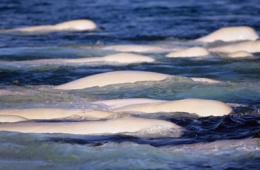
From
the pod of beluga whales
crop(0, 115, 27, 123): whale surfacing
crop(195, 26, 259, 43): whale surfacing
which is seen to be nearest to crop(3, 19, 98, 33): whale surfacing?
crop(195, 26, 259, 43): whale surfacing

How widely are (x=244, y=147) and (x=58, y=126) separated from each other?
2461 mm

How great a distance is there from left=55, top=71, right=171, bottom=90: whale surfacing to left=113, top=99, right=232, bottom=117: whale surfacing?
2.43 meters

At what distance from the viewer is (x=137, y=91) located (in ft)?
42.7

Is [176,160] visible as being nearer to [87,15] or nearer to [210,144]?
[210,144]

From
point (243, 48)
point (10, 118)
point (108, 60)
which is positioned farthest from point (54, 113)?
point (243, 48)

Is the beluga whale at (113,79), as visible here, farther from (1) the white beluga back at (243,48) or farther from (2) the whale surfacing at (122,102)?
(1) the white beluga back at (243,48)

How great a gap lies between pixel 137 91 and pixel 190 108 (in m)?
2.34

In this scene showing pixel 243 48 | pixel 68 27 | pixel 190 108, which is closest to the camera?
pixel 190 108

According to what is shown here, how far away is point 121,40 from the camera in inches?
855

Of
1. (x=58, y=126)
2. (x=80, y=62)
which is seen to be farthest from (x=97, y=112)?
(x=80, y=62)

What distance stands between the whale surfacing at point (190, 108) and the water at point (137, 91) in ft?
0.53

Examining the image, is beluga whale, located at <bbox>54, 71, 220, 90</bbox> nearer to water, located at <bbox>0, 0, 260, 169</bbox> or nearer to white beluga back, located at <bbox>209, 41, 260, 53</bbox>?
water, located at <bbox>0, 0, 260, 169</bbox>

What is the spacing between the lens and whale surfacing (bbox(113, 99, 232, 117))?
10734mm

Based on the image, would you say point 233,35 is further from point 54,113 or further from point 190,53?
point 54,113
